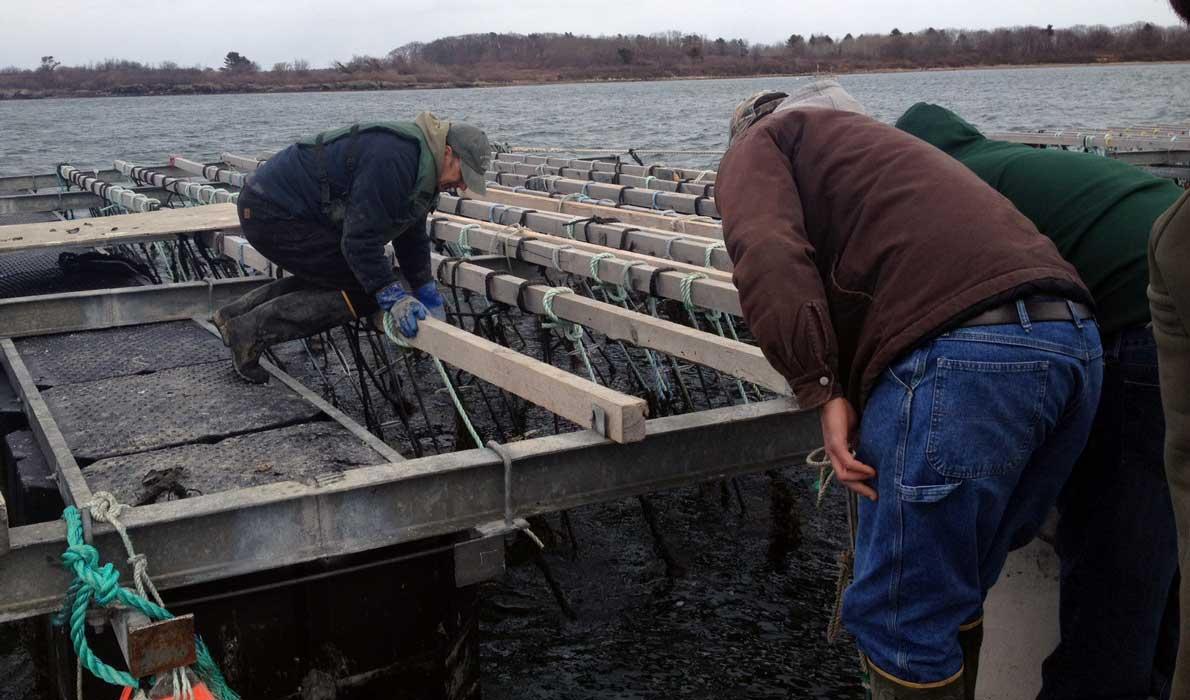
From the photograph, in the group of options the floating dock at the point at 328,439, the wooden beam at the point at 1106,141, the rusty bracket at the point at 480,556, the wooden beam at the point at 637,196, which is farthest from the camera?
the wooden beam at the point at 1106,141

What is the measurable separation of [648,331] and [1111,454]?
2.35 metres

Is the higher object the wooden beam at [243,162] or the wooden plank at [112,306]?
the wooden beam at [243,162]

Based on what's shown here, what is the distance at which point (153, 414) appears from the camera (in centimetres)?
555

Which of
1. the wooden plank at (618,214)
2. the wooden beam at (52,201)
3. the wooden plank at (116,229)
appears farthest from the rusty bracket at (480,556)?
the wooden beam at (52,201)

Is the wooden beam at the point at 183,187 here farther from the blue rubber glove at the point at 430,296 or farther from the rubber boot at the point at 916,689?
the rubber boot at the point at 916,689

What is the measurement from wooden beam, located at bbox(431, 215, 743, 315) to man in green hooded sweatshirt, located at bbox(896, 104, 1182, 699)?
85.7 inches

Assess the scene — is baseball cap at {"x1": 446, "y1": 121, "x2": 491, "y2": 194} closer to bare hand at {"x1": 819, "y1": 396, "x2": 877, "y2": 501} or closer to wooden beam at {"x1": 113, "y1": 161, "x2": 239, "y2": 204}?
bare hand at {"x1": 819, "y1": 396, "x2": 877, "y2": 501}

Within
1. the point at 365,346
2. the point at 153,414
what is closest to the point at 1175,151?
the point at 365,346

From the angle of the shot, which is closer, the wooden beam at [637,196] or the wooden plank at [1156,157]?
the wooden beam at [637,196]

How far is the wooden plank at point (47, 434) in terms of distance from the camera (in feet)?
14.3

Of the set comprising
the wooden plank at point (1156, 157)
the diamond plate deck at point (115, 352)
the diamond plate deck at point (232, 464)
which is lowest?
the wooden plank at point (1156, 157)

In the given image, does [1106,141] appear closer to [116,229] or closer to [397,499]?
[116,229]

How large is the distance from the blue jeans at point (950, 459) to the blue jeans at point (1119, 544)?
9.8 inches

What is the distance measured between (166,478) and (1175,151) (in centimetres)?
1379
